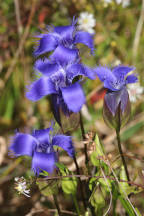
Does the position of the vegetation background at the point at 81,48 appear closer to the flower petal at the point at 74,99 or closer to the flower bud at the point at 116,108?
the flower bud at the point at 116,108

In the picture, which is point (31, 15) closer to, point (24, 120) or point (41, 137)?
point (24, 120)

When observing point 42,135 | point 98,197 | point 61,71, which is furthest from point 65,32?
point 98,197

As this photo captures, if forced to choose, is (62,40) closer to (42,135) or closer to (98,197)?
(42,135)

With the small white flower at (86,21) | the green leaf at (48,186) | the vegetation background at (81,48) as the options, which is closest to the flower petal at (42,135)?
the green leaf at (48,186)

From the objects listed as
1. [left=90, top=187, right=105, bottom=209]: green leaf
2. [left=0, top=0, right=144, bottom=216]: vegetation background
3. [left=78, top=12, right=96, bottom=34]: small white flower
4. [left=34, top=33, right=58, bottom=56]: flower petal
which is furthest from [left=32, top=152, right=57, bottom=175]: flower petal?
[left=78, top=12, right=96, bottom=34]: small white flower

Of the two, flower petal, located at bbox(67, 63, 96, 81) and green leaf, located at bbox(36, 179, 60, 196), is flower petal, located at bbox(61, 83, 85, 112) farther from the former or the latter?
green leaf, located at bbox(36, 179, 60, 196)
